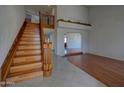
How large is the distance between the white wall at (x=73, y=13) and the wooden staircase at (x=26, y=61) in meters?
3.50

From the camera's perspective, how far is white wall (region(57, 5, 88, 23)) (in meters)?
8.00

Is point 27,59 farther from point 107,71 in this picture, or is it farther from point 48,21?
point 48,21

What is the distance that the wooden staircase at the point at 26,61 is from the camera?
3266 millimetres

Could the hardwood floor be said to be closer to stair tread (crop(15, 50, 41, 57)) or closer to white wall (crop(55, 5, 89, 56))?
stair tread (crop(15, 50, 41, 57))

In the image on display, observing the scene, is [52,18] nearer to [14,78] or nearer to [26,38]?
[26,38]

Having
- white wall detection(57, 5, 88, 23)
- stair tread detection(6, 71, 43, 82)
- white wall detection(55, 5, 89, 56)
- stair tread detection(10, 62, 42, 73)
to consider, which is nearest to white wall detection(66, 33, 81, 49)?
white wall detection(55, 5, 89, 56)

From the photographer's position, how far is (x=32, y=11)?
37.6ft

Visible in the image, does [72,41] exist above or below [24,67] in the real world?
above

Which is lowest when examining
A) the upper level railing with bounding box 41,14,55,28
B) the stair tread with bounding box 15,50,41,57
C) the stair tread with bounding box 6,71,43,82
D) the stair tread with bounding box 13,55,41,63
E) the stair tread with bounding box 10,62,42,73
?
the stair tread with bounding box 6,71,43,82

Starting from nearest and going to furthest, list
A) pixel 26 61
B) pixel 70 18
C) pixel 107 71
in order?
pixel 26 61
pixel 107 71
pixel 70 18

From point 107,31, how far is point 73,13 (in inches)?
104

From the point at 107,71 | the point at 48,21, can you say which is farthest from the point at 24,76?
the point at 48,21

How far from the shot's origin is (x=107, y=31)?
816cm

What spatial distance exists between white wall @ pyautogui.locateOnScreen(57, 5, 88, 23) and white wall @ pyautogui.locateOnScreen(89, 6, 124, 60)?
A: 465 millimetres
